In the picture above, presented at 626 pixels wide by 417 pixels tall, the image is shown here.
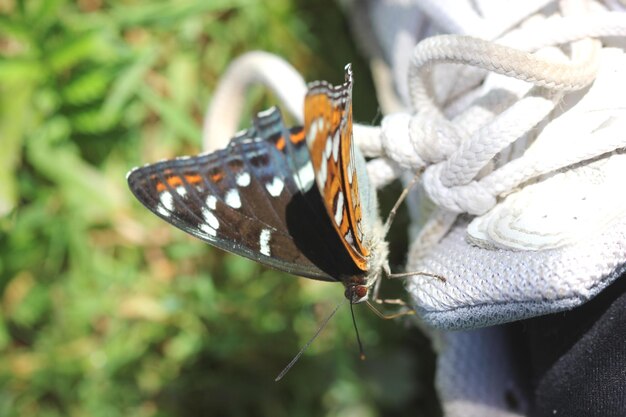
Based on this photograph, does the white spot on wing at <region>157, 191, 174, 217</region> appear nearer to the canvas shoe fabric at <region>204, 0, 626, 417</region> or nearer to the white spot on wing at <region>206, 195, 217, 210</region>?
the white spot on wing at <region>206, 195, 217, 210</region>

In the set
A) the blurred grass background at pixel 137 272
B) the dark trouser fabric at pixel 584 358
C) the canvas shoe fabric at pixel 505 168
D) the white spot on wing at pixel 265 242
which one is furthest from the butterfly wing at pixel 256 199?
the blurred grass background at pixel 137 272

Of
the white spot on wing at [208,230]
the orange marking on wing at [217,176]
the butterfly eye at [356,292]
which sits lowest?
the butterfly eye at [356,292]

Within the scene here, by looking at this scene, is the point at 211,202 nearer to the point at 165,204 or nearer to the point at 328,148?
the point at 165,204

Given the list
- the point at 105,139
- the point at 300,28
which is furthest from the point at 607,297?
the point at 105,139

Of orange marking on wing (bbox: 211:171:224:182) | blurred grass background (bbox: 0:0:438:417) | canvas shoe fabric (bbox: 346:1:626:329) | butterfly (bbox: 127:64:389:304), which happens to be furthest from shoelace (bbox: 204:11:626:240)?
blurred grass background (bbox: 0:0:438:417)

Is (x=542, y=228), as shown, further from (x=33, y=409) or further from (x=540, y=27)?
(x=33, y=409)

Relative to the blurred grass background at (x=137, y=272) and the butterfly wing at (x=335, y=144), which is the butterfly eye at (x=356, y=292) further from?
the blurred grass background at (x=137, y=272)
